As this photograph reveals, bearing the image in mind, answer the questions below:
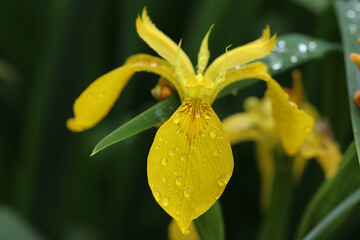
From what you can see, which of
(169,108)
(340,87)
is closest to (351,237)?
(340,87)

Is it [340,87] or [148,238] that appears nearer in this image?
[340,87]

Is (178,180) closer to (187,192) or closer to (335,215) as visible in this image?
(187,192)

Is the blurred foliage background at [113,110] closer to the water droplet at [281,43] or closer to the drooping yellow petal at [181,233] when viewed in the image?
the water droplet at [281,43]

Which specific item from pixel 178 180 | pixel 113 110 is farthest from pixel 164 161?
pixel 113 110

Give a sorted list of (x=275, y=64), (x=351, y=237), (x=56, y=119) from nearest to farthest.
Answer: (x=275, y=64)
(x=351, y=237)
(x=56, y=119)

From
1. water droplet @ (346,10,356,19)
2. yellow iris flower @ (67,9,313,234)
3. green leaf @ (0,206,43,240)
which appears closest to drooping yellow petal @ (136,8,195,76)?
yellow iris flower @ (67,9,313,234)

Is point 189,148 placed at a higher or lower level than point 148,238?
higher

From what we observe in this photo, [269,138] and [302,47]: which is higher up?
[302,47]

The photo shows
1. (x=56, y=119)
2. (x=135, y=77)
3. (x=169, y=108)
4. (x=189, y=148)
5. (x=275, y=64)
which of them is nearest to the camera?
(x=189, y=148)

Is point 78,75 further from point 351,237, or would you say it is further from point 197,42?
point 351,237
